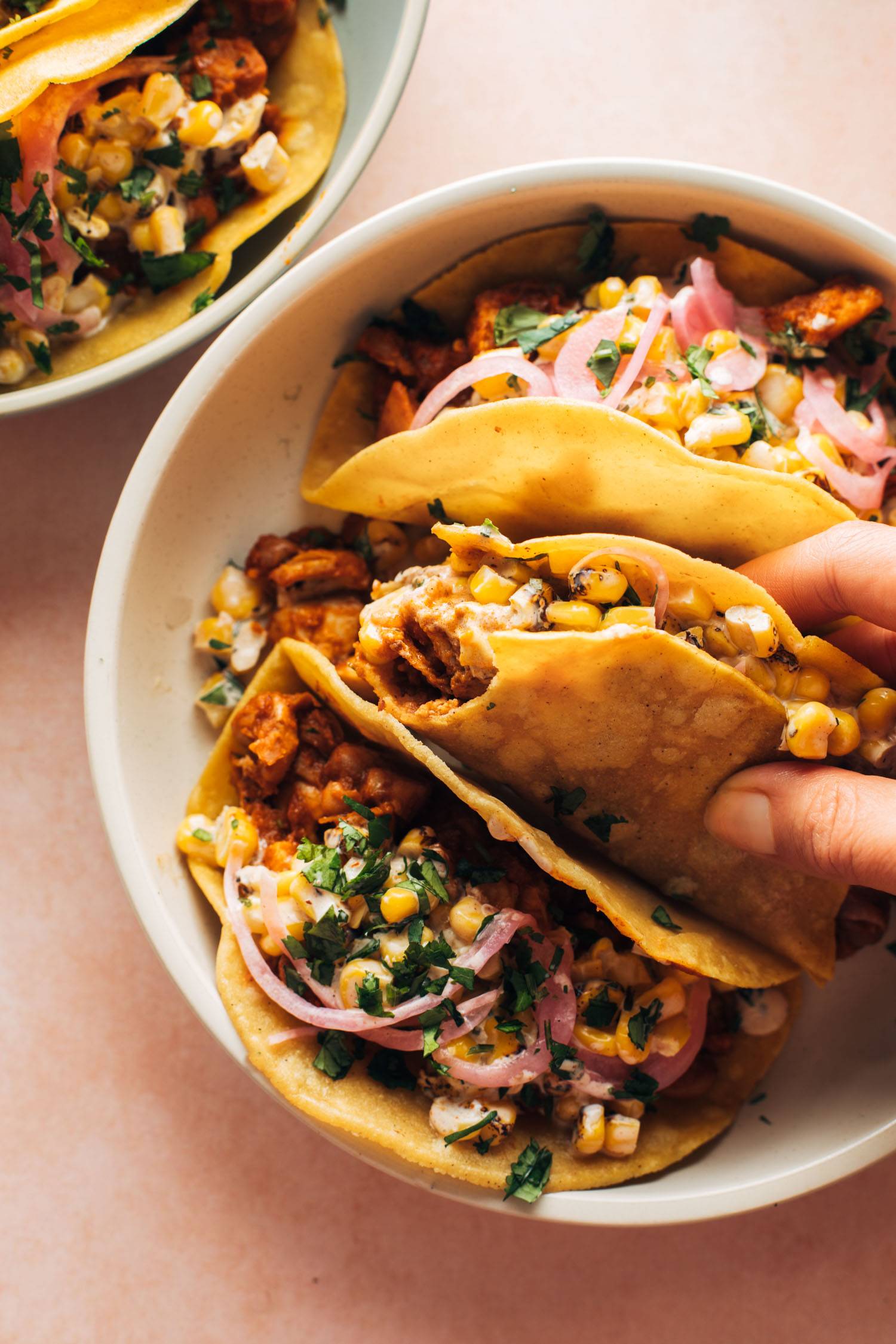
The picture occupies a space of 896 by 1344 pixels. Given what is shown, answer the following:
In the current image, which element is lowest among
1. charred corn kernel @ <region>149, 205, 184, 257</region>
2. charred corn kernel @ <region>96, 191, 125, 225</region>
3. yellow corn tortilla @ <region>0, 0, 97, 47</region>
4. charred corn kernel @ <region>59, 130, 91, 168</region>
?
charred corn kernel @ <region>149, 205, 184, 257</region>

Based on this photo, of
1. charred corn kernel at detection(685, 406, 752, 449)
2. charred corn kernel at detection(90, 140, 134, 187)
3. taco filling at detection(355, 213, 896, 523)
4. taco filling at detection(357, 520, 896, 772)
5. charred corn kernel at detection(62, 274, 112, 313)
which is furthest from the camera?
charred corn kernel at detection(62, 274, 112, 313)

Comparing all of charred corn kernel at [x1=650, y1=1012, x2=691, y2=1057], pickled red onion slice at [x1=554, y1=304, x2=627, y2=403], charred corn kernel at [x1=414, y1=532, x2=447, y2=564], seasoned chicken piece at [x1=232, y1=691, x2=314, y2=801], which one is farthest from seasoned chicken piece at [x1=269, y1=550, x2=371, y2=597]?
charred corn kernel at [x1=650, y1=1012, x2=691, y2=1057]

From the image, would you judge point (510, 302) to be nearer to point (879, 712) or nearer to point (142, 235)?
point (142, 235)

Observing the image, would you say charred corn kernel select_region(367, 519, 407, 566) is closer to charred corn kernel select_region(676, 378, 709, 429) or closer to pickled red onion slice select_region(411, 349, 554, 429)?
pickled red onion slice select_region(411, 349, 554, 429)

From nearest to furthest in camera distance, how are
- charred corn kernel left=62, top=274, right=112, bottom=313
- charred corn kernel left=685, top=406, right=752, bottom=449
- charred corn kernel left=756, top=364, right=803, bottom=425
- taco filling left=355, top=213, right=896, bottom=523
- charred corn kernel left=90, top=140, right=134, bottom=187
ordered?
1. charred corn kernel left=685, top=406, right=752, bottom=449
2. taco filling left=355, top=213, right=896, bottom=523
3. charred corn kernel left=756, top=364, right=803, bottom=425
4. charred corn kernel left=90, top=140, right=134, bottom=187
5. charred corn kernel left=62, top=274, right=112, bottom=313

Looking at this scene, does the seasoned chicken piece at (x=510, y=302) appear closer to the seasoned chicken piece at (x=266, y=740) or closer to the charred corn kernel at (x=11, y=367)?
the seasoned chicken piece at (x=266, y=740)

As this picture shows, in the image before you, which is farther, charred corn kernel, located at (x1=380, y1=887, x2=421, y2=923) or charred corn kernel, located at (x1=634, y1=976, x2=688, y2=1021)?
charred corn kernel, located at (x1=634, y1=976, x2=688, y2=1021)

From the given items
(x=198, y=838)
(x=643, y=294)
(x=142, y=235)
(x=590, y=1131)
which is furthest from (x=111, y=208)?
(x=590, y=1131)
